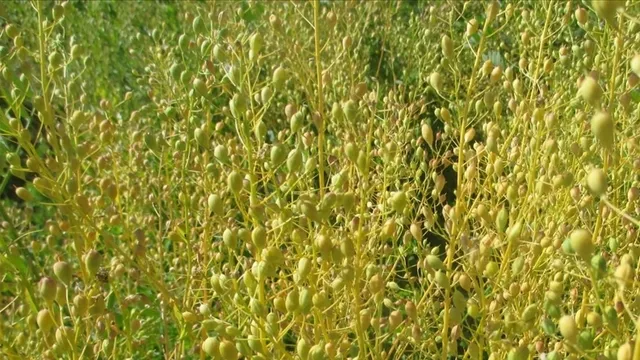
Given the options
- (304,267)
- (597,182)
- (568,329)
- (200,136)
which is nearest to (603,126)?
(597,182)

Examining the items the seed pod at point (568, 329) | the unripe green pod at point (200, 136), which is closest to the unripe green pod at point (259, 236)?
the unripe green pod at point (200, 136)

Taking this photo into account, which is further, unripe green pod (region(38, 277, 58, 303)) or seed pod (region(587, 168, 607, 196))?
unripe green pod (region(38, 277, 58, 303))

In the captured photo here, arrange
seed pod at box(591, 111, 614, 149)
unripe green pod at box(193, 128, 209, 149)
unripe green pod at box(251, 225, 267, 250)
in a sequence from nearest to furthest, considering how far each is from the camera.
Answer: seed pod at box(591, 111, 614, 149)
unripe green pod at box(251, 225, 267, 250)
unripe green pod at box(193, 128, 209, 149)

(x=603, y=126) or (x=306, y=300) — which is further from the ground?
(x=603, y=126)

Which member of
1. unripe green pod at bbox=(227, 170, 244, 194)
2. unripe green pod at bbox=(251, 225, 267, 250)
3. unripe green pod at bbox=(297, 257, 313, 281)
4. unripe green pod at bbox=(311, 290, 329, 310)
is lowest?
unripe green pod at bbox=(311, 290, 329, 310)

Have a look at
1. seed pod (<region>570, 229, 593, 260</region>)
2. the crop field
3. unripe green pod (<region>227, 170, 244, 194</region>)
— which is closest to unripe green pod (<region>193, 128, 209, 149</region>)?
the crop field

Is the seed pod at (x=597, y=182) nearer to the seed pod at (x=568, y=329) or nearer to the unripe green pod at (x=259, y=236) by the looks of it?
the seed pod at (x=568, y=329)

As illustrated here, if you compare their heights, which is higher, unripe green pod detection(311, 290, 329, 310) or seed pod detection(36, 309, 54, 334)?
unripe green pod detection(311, 290, 329, 310)

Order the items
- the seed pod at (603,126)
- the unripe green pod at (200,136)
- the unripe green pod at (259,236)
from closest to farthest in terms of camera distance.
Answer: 1. the seed pod at (603,126)
2. the unripe green pod at (259,236)
3. the unripe green pod at (200,136)

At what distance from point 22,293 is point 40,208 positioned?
5.00 feet

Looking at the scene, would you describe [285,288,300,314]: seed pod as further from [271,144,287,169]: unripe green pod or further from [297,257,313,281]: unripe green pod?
[271,144,287,169]: unripe green pod

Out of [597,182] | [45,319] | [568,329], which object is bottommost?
[45,319]

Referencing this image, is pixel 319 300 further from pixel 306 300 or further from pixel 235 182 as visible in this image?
pixel 235 182

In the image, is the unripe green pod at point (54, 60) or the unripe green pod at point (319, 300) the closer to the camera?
the unripe green pod at point (319, 300)
